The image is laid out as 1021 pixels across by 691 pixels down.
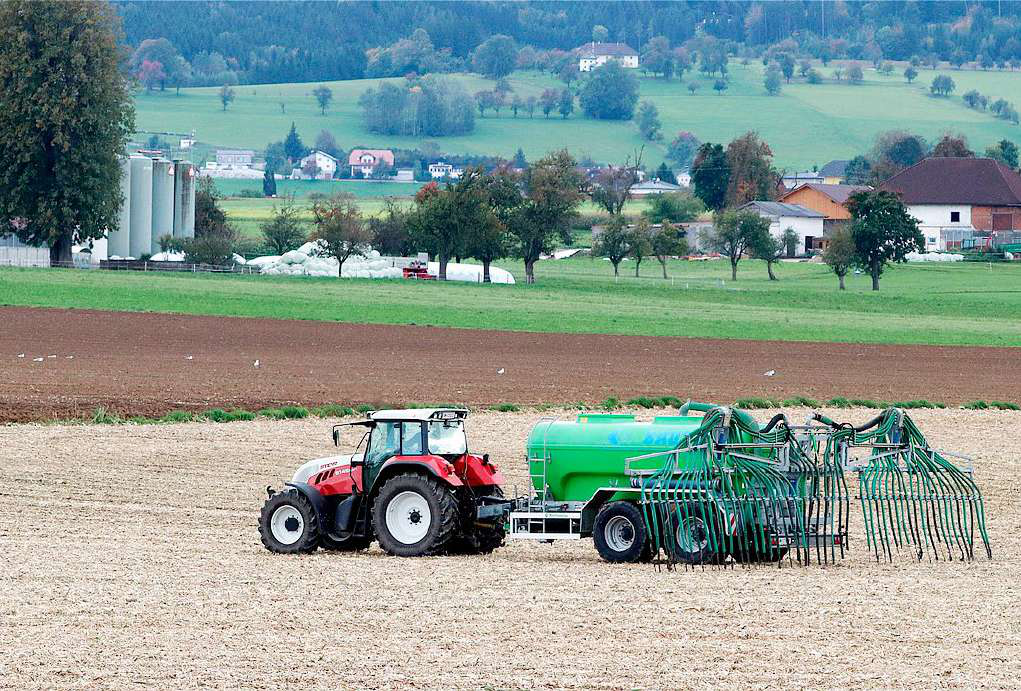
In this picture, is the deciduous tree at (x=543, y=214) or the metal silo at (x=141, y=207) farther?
the metal silo at (x=141, y=207)

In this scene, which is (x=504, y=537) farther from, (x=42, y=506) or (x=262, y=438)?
(x=262, y=438)

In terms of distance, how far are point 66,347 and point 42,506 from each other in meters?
27.7

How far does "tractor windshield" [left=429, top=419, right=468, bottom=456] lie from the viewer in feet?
66.1

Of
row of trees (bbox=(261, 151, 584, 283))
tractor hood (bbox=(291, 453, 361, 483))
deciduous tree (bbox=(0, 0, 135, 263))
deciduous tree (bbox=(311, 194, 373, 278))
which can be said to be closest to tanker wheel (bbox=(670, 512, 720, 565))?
tractor hood (bbox=(291, 453, 361, 483))

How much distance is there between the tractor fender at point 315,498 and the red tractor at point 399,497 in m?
0.01

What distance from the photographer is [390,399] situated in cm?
3856

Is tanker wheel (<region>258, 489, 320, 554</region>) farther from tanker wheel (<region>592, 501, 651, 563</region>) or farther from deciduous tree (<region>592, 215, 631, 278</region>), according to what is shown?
deciduous tree (<region>592, 215, 631, 278</region>)

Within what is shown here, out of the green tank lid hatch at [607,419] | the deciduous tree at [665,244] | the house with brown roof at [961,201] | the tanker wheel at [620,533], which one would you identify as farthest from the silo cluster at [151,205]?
the tanker wheel at [620,533]

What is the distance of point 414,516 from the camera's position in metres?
19.9

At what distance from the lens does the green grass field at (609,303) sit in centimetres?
6775

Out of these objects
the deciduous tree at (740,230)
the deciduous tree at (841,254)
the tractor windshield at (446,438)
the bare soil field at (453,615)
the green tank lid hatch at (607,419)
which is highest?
the deciduous tree at (740,230)

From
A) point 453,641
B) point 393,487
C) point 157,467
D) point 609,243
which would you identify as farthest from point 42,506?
point 609,243

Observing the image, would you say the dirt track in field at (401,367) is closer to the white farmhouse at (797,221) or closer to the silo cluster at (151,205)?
the silo cluster at (151,205)

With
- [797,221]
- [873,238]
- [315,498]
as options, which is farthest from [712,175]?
[315,498]
